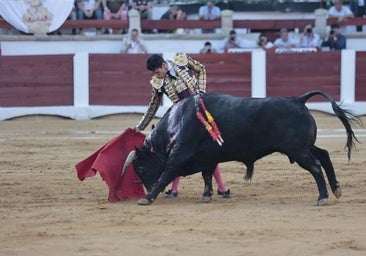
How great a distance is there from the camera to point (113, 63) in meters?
15.7

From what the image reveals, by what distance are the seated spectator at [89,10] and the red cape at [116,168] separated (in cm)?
952

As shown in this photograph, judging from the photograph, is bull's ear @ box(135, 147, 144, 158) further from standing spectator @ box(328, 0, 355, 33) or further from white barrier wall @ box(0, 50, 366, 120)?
standing spectator @ box(328, 0, 355, 33)

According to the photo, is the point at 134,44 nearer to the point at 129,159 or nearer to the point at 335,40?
the point at 335,40

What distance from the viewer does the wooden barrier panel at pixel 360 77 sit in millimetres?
15817

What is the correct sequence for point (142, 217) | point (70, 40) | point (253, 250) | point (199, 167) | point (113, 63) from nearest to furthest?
point (253, 250) → point (142, 217) → point (199, 167) → point (113, 63) → point (70, 40)

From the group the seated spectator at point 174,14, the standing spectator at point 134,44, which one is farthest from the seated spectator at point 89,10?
the standing spectator at point 134,44

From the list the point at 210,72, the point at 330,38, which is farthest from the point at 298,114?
the point at 330,38

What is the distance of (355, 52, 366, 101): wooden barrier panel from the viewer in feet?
51.9

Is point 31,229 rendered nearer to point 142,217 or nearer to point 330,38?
point 142,217

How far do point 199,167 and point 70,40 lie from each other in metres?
9.68

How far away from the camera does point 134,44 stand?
1641cm

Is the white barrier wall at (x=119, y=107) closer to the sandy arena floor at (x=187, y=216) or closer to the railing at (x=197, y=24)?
the railing at (x=197, y=24)

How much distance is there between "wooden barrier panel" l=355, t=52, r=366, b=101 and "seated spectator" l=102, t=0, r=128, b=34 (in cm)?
433

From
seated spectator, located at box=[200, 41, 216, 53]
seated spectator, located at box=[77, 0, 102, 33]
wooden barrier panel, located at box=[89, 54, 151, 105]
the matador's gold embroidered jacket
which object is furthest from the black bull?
seated spectator, located at box=[77, 0, 102, 33]
